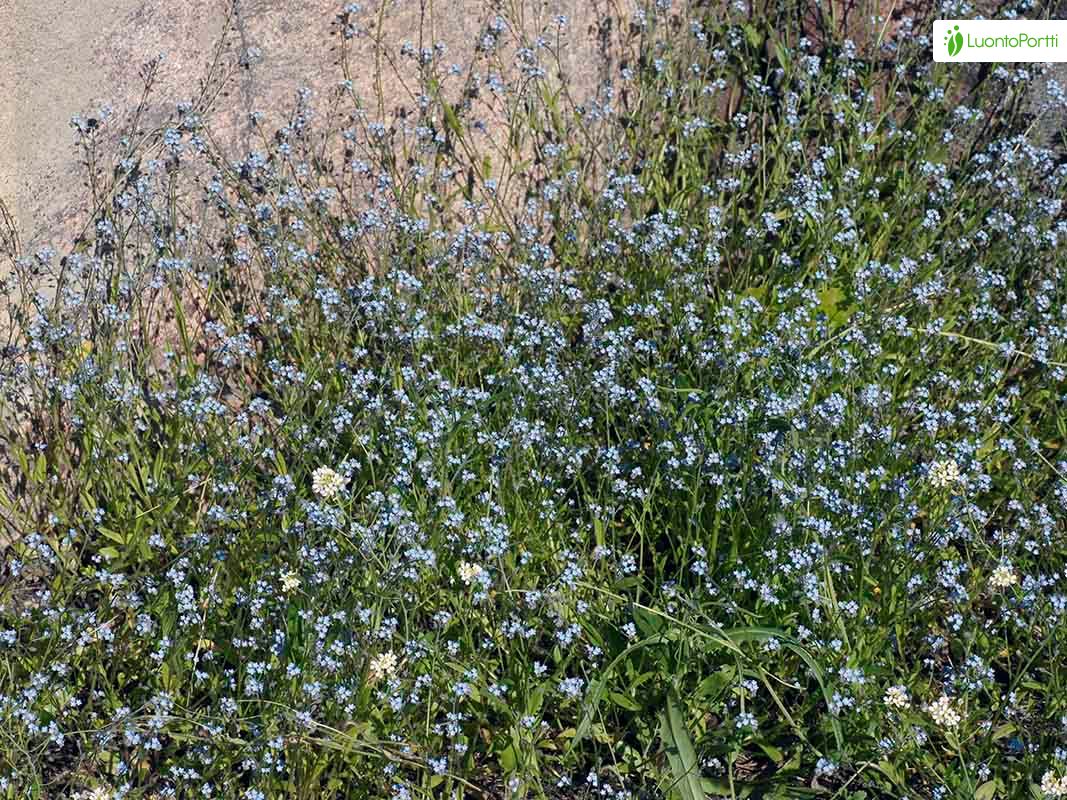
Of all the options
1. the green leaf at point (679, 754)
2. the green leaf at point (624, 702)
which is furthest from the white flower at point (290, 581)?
the green leaf at point (679, 754)

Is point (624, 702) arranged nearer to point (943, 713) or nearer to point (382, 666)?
point (382, 666)

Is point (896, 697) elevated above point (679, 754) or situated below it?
above

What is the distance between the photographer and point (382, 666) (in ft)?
11.0

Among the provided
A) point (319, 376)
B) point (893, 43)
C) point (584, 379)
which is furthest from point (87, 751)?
point (893, 43)

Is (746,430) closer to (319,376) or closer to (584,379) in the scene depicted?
(584,379)

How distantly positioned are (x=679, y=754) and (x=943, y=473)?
3.64 feet

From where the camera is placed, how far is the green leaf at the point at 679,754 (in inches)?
138

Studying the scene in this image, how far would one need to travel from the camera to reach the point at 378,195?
5.06m

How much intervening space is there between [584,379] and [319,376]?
0.93 metres

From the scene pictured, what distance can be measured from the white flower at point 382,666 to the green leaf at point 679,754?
2.53ft

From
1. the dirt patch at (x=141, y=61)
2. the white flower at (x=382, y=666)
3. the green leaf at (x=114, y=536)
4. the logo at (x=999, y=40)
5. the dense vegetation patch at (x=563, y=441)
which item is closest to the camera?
the white flower at (x=382, y=666)

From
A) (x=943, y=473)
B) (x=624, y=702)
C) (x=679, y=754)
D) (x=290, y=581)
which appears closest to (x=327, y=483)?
(x=290, y=581)

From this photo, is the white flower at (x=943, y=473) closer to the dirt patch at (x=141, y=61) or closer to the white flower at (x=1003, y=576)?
the white flower at (x=1003, y=576)

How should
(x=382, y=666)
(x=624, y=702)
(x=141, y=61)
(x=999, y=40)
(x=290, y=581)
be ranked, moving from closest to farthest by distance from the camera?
(x=382, y=666)
(x=290, y=581)
(x=624, y=702)
(x=141, y=61)
(x=999, y=40)
